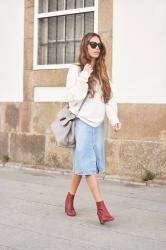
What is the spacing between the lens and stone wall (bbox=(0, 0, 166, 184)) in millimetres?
8242

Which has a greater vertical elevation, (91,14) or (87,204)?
(91,14)

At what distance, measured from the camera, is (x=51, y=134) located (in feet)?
31.4

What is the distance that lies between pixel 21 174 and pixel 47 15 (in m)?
2.66

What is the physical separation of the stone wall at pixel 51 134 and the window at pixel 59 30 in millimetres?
139

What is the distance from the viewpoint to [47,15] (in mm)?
9930

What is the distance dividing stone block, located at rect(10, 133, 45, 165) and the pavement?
1.17 meters

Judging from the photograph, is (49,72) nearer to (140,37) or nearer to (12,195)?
(140,37)

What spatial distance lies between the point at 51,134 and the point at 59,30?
176 cm

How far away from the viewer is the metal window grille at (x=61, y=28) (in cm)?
955

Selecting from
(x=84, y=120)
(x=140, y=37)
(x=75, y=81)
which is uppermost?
(x=140, y=37)

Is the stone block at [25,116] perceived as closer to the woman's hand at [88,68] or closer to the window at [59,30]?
the window at [59,30]

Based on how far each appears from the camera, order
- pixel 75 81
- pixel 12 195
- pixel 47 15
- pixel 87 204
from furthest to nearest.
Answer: pixel 47 15 → pixel 12 195 → pixel 87 204 → pixel 75 81

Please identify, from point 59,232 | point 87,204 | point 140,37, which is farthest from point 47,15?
point 59,232

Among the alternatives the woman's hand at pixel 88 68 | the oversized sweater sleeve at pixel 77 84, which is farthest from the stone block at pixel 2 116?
the woman's hand at pixel 88 68
